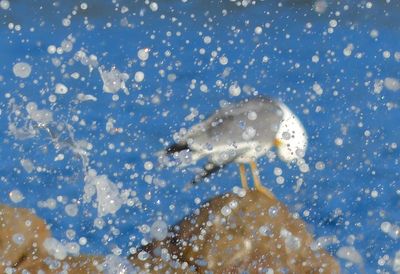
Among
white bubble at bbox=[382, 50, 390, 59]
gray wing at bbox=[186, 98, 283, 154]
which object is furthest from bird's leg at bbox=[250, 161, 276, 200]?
white bubble at bbox=[382, 50, 390, 59]

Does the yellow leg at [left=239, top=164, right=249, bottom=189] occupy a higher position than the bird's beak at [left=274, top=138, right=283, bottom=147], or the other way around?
the bird's beak at [left=274, top=138, right=283, bottom=147]

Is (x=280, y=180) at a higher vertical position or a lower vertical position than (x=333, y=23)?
lower

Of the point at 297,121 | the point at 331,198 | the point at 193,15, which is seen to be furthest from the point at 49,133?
the point at 331,198

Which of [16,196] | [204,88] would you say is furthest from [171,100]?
[16,196]

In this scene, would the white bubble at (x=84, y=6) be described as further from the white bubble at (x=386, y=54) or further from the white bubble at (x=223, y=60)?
the white bubble at (x=386, y=54)

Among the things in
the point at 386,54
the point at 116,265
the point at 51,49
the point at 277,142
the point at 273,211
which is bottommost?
the point at 116,265

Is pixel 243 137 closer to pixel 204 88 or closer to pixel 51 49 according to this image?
pixel 204 88

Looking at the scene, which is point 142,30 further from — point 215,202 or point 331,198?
point 331,198

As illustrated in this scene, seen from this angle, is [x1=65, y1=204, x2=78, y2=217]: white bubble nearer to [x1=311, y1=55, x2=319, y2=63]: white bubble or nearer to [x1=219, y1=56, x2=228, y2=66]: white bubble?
[x1=219, y1=56, x2=228, y2=66]: white bubble
